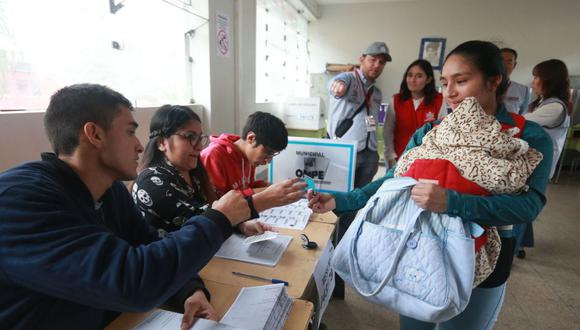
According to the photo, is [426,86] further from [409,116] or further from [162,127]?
[162,127]

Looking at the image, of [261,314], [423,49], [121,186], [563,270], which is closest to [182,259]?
[261,314]

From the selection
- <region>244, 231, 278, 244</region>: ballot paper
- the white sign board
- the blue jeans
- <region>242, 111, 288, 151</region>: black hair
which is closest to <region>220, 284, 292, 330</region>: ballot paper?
<region>244, 231, 278, 244</region>: ballot paper

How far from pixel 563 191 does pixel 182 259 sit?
20.3 feet

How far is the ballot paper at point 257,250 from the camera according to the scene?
112 centimetres

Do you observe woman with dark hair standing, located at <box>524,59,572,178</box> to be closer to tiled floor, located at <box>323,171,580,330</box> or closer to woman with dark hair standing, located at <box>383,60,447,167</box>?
woman with dark hair standing, located at <box>383,60,447,167</box>

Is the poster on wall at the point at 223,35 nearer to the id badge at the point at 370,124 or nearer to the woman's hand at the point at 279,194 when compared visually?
the id badge at the point at 370,124

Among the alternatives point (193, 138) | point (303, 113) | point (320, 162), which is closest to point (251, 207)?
point (193, 138)

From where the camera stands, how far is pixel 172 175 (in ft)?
4.16

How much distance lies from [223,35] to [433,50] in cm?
494

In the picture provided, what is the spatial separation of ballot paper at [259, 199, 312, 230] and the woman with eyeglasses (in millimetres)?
96

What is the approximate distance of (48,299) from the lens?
2.08 ft

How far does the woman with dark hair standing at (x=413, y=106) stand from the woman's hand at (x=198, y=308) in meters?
2.00

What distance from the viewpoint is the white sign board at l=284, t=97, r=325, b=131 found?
4.42 metres

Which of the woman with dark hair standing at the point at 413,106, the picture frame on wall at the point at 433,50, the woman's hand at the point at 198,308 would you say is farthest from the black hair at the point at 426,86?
the picture frame on wall at the point at 433,50
